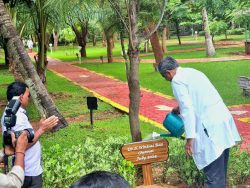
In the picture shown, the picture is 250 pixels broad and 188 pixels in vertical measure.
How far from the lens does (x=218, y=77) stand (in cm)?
1767

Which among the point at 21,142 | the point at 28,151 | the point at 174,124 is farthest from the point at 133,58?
the point at 21,142

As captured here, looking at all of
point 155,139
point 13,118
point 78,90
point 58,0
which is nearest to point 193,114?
point 155,139

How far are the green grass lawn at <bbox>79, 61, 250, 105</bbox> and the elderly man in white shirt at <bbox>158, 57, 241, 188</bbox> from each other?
7.92m

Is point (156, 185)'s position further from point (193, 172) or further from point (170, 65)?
point (170, 65)

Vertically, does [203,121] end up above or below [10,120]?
below

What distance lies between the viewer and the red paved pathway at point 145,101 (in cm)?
1027

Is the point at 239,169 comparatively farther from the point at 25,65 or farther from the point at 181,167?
the point at 25,65

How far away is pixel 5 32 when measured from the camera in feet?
29.6

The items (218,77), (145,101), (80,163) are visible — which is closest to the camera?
(80,163)

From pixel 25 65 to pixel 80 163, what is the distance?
4.74m

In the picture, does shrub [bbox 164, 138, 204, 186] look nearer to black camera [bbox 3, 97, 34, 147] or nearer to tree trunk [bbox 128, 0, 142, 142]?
tree trunk [bbox 128, 0, 142, 142]

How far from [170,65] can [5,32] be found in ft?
17.5

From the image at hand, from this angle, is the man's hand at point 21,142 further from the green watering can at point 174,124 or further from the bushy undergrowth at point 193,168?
the bushy undergrowth at point 193,168

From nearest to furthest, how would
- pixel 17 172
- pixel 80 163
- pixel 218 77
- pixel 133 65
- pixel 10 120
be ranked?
pixel 17 172 < pixel 10 120 < pixel 80 163 < pixel 133 65 < pixel 218 77
